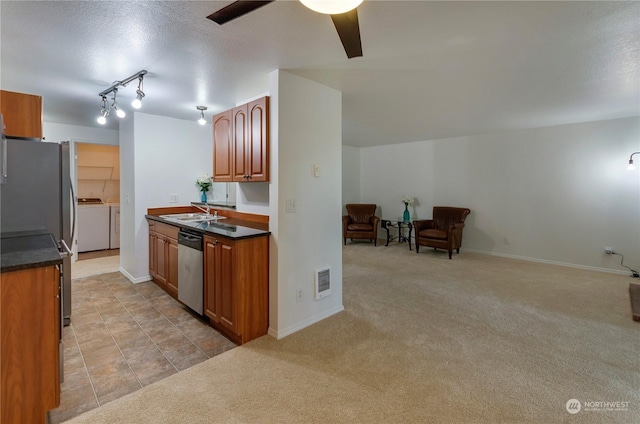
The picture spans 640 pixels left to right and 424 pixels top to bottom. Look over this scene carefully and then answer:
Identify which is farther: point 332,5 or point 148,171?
point 148,171

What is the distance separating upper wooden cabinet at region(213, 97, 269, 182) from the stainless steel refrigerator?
1427 mm

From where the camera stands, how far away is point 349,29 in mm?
1423

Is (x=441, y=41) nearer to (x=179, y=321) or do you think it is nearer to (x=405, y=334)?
(x=405, y=334)

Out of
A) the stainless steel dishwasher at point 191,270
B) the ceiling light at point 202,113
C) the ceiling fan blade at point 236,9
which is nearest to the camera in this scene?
the ceiling fan blade at point 236,9

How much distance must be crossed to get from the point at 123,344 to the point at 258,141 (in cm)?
211

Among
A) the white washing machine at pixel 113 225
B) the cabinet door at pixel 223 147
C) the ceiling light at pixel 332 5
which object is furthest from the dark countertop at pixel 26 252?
the white washing machine at pixel 113 225

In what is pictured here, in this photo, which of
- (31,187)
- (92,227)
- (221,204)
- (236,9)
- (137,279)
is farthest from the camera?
(92,227)

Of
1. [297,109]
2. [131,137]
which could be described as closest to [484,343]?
[297,109]

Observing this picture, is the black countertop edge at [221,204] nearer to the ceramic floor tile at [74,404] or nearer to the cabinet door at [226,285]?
the cabinet door at [226,285]

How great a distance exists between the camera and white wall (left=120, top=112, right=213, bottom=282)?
4.05 meters

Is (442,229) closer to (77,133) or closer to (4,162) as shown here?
(4,162)

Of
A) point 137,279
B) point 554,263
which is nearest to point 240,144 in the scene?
point 137,279

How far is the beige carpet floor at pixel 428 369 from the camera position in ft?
5.71

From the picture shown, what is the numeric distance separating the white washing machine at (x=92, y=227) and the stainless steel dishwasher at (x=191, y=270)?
4041 millimetres
